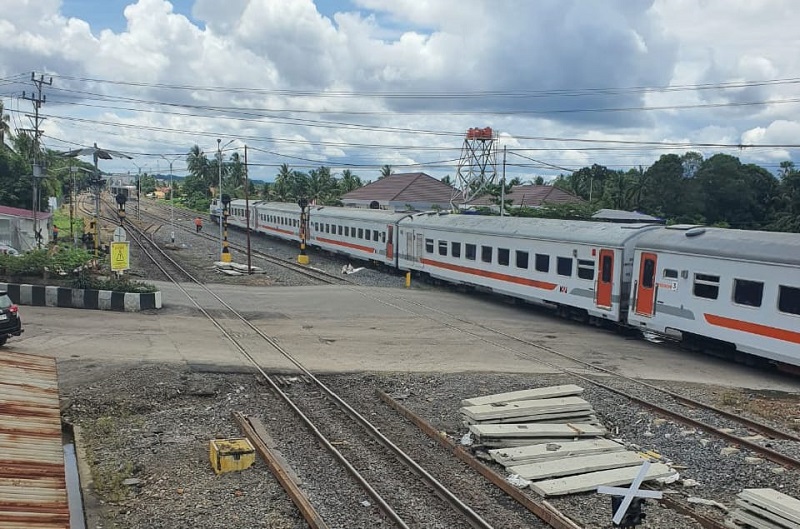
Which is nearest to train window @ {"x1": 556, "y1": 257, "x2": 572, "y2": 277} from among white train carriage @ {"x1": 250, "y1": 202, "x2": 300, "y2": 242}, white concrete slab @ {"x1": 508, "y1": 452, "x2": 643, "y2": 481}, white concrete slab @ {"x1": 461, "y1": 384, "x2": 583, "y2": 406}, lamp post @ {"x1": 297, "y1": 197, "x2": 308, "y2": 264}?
white concrete slab @ {"x1": 461, "y1": 384, "x2": 583, "y2": 406}

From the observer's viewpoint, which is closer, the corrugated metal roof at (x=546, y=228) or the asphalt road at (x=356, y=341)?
the asphalt road at (x=356, y=341)

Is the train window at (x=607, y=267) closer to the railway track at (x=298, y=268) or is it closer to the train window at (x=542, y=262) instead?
the train window at (x=542, y=262)

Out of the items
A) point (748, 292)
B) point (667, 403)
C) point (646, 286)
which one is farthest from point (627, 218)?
point (667, 403)

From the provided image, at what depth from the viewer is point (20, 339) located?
17047mm

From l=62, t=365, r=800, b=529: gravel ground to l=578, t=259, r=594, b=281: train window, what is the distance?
6.26 m

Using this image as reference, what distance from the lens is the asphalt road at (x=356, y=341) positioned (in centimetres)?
1560

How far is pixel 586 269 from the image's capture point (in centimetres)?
2002

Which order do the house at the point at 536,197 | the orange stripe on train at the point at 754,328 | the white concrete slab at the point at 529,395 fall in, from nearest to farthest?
1. the white concrete slab at the point at 529,395
2. the orange stripe on train at the point at 754,328
3. the house at the point at 536,197

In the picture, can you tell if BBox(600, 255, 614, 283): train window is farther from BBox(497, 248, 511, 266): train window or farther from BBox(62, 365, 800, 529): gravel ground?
BBox(62, 365, 800, 529): gravel ground

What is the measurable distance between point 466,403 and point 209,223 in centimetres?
6717

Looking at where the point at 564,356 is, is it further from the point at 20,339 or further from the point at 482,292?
the point at 20,339

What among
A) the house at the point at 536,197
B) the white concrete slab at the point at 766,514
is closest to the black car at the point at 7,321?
the white concrete slab at the point at 766,514

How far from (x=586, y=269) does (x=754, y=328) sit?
5.76 meters

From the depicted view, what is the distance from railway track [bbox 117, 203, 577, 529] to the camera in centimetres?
807
